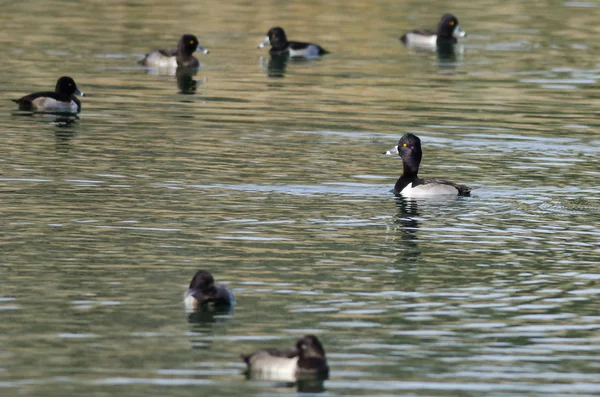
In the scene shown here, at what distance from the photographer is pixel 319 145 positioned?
27016mm

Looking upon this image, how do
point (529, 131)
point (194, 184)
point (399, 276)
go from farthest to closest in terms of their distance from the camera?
point (529, 131) < point (194, 184) < point (399, 276)

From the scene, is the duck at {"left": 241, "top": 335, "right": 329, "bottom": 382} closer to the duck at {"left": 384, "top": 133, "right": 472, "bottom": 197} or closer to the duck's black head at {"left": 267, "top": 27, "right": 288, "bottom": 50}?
the duck at {"left": 384, "top": 133, "right": 472, "bottom": 197}

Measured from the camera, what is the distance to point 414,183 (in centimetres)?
2277

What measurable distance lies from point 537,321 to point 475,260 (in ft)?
9.76

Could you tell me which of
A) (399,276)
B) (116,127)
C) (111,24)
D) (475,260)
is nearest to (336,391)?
(399,276)

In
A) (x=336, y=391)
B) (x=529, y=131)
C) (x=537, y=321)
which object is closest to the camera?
(x=336, y=391)

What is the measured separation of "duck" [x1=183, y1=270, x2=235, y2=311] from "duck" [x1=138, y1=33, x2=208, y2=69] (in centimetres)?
2470

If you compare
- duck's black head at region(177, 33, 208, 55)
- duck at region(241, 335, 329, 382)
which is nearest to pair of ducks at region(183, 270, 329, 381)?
duck at region(241, 335, 329, 382)

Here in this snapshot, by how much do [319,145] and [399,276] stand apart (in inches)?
407

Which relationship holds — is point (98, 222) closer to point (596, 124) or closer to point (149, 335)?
point (149, 335)

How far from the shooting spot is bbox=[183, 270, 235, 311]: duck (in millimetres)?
14789

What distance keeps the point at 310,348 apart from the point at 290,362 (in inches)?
10.6

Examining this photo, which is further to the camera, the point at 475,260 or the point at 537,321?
the point at 475,260

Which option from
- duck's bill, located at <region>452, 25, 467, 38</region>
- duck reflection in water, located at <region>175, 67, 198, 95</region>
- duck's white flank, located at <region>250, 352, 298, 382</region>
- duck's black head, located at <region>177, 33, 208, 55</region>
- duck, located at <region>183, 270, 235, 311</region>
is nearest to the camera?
duck's white flank, located at <region>250, 352, 298, 382</region>
